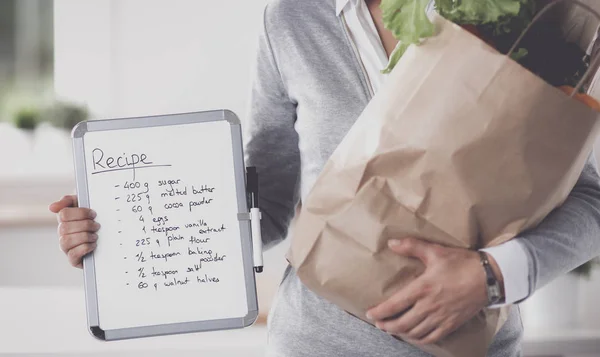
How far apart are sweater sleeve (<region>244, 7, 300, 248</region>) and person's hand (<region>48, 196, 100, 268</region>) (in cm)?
27

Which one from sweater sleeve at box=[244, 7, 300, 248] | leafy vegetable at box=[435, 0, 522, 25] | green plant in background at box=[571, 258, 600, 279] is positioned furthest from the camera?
green plant in background at box=[571, 258, 600, 279]

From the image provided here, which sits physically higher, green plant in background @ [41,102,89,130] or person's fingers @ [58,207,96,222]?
person's fingers @ [58,207,96,222]

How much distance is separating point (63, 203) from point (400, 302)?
48 cm

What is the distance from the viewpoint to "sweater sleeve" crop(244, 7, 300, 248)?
1.06 metres

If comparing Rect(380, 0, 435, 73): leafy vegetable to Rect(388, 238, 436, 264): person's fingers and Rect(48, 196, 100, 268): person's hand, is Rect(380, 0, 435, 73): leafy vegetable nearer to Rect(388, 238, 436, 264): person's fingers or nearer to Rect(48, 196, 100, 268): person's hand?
Rect(388, 238, 436, 264): person's fingers

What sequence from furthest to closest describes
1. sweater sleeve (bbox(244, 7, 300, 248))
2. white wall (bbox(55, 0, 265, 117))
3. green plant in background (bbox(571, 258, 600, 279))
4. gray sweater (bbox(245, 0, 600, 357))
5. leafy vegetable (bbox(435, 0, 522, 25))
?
white wall (bbox(55, 0, 265, 117))
green plant in background (bbox(571, 258, 600, 279))
sweater sleeve (bbox(244, 7, 300, 248))
gray sweater (bbox(245, 0, 600, 357))
leafy vegetable (bbox(435, 0, 522, 25))

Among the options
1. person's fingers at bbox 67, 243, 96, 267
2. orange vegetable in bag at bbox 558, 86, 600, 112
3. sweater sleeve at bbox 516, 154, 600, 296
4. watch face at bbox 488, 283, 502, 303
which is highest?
orange vegetable in bag at bbox 558, 86, 600, 112

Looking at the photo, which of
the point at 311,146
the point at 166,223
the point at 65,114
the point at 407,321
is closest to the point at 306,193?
the point at 311,146

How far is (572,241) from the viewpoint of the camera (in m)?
0.81

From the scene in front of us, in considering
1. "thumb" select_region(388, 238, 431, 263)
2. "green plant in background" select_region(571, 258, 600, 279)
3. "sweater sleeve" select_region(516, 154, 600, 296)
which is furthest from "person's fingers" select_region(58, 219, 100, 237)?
"green plant in background" select_region(571, 258, 600, 279)

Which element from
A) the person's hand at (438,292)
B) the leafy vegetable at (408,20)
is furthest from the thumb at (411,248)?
the leafy vegetable at (408,20)

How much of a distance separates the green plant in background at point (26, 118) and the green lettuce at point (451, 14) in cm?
159

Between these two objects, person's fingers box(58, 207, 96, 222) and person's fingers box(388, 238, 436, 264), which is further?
person's fingers box(58, 207, 96, 222)

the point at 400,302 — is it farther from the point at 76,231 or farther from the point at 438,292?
the point at 76,231
